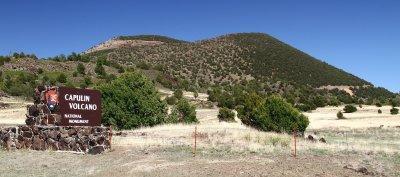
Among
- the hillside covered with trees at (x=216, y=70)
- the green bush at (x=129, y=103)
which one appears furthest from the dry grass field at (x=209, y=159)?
the hillside covered with trees at (x=216, y=70)

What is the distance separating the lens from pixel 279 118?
4128 centimetres

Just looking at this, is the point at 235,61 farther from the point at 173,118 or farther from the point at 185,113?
the point at 173,118

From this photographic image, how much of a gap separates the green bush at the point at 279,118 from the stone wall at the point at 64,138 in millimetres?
16572

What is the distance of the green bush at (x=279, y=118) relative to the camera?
134ft

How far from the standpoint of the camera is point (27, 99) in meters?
72.5

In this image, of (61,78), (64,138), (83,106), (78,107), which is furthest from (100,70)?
(64,138)

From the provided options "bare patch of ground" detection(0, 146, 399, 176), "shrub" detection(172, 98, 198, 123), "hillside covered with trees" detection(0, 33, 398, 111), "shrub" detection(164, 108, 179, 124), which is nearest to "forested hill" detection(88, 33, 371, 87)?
"hillside covered with trees" detection(0, 33, 398, 111)

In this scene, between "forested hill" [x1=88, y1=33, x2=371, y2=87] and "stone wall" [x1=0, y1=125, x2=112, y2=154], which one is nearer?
"stone wall" [x1=0, y1=125, x2=112, y2=154]

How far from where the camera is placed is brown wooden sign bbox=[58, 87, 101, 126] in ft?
89.3

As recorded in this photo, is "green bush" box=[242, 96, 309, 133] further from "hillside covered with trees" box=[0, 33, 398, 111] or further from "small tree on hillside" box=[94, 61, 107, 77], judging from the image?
"small tree on hillside" box=[94, 61, 107, 77]

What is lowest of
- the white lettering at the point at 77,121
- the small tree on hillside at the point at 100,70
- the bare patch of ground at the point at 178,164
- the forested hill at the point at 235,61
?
the bare patch of ground at the point at 178,164

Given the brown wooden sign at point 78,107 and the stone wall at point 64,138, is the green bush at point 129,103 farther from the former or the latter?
the stone wall at point 64,138

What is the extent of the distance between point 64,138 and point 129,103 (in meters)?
15.5

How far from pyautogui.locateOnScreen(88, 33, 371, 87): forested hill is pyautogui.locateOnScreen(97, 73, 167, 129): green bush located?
58666 millimetres
